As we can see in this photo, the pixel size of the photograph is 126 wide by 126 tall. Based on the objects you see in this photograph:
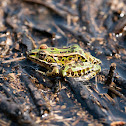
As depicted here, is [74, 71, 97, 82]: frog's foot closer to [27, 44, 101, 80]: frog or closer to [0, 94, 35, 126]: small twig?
[27, 44, 101, 80]: frog

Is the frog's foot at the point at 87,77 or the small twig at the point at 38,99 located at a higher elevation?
the frog's foot at the point at 87,77

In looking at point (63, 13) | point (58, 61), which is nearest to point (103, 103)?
point (58, 61)

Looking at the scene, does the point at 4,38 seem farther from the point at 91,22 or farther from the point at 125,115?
the point at 125,115

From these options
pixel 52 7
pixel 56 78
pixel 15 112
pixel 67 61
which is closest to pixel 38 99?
pixel 15 112

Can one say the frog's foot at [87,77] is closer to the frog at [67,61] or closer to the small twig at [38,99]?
the frog at [67,61]

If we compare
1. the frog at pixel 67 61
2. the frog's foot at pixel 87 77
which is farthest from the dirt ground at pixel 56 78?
the frog at pixel 67 61

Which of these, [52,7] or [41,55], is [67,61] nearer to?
[41,55]

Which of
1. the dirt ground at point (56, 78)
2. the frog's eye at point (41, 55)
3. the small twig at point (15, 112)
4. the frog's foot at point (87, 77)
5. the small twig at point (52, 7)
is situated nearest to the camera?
the small twig at point (15, 112)
